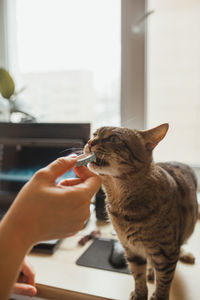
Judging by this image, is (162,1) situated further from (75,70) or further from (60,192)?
(60,192)

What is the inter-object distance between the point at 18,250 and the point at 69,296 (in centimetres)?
43

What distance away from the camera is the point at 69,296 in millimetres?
729

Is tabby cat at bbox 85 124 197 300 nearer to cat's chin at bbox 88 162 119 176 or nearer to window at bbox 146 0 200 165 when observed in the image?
cat's chin at bbox 88 162 119 176

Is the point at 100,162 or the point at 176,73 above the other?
A: the point at 176,73

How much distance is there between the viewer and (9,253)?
1.29 ft

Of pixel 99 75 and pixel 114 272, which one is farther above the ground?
pixel 99 75

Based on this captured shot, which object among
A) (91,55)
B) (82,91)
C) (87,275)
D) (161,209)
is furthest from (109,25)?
(87,275)

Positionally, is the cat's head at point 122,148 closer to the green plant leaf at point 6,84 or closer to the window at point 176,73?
the window at point 176,73

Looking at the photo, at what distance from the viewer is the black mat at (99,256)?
2.77ft

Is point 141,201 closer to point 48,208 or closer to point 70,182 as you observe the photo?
point 70,182

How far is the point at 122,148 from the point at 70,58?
3.93 ft

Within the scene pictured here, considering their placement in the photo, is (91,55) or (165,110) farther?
(91,55)

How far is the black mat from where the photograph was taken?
845 millimetres

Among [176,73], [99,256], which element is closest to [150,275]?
[99,256]
